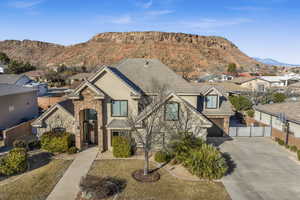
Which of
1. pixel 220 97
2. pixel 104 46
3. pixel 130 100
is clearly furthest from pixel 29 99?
pixel 104 46

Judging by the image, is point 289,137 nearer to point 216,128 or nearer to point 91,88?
point 216,128

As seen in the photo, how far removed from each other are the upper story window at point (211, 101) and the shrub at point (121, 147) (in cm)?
1068

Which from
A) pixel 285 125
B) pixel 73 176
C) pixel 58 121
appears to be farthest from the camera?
pixel 285 125

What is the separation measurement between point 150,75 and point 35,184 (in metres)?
14.1

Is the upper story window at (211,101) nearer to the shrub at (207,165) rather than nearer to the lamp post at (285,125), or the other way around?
the lamp post at (285,125)

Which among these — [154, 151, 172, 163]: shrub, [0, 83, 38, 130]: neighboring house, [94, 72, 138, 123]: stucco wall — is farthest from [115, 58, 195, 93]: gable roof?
[0, 83, 38, 130]: neighboring house

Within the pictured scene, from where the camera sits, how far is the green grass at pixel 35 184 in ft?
35.8

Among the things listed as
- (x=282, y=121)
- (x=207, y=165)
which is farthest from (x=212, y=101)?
(x=207, y=165)

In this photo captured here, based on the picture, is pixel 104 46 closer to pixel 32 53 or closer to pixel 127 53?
pixel 127 53

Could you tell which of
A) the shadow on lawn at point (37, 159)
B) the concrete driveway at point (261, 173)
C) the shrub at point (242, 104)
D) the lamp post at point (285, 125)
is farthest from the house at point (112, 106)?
the shrub at point (242, 104)

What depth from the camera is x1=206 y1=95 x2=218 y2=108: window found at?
69.6 feet

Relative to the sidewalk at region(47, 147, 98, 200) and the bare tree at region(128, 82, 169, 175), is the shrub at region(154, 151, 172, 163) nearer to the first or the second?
the bare tree at region(128, 82, 169, 175)

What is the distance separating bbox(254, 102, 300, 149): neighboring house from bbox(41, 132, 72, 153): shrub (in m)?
22.1

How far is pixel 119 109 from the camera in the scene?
17.6m
